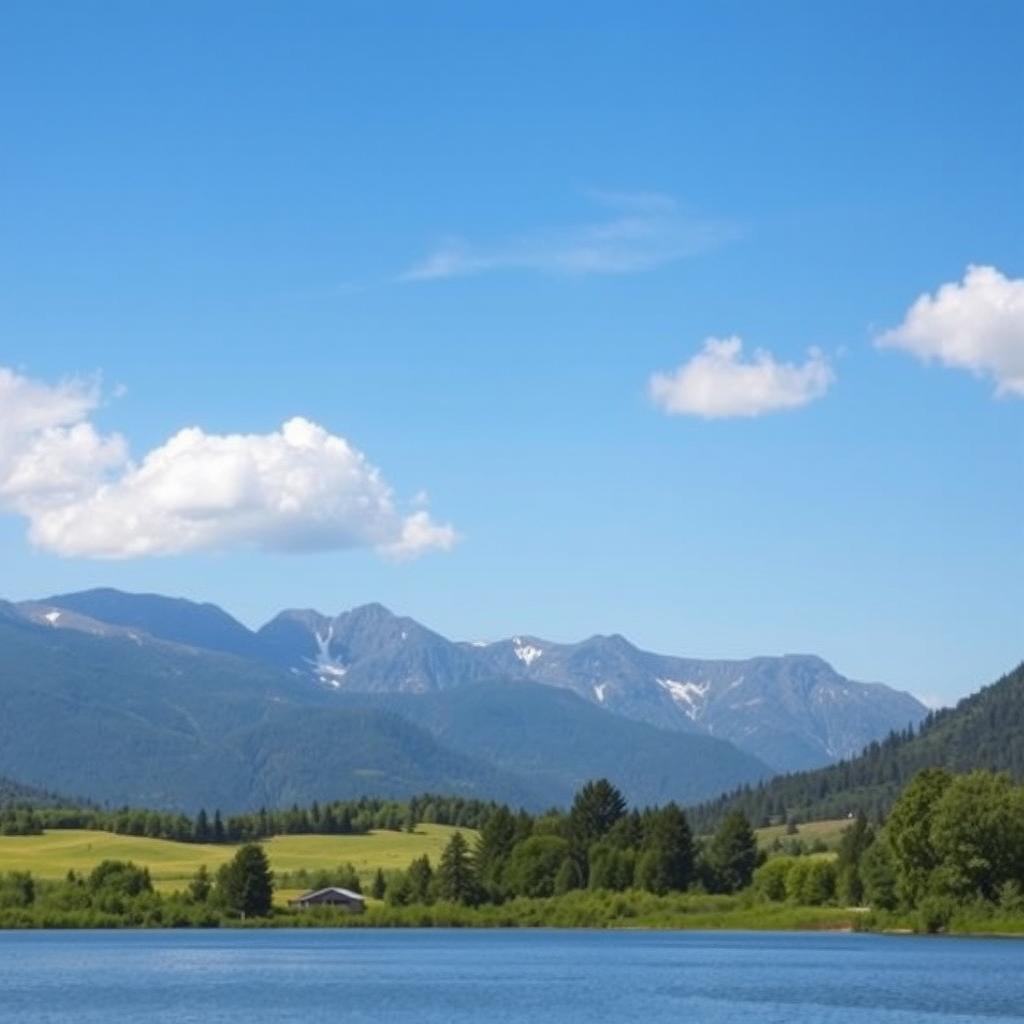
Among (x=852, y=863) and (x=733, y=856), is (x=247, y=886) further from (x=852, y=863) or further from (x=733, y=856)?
(x=852, y=863)

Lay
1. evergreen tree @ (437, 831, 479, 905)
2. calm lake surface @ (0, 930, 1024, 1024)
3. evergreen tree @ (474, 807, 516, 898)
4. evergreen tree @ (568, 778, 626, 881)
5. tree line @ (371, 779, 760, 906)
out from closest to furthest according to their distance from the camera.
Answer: calm lake surface @ (0, 930, 1024, 1024), tree line @ (371, 779, 760, 906), evergreen tree @ (437, 831, 479, 905), evergreen tree @ (568, 778, 626, 881), evergreen tree @ (474, 807, 516, 898)

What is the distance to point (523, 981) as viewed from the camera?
10631 cm

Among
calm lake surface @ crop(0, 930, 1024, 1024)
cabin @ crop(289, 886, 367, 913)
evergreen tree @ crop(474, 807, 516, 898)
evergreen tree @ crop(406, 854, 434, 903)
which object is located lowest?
calm lake surface @ crop(0, 930, 1024, 1024)

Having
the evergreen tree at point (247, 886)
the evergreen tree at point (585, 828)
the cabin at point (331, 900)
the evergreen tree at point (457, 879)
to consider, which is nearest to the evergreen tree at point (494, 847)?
the evergreen tree at point (457, 879)

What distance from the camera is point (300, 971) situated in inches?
4707

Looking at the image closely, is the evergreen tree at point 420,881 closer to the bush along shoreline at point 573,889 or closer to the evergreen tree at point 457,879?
the bush along shoreline at point 573,889

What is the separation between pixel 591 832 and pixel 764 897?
86.4 feet

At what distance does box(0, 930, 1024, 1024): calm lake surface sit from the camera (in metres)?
84.7

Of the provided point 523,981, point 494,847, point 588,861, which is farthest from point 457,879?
point 523,981

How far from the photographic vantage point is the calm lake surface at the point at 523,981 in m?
84.7

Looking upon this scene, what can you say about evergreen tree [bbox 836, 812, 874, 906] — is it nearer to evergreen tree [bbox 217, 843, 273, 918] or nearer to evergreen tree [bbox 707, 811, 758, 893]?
evergreen tree [bbox 707, 811, 758, 893]

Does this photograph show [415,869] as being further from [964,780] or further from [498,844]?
[964,780]

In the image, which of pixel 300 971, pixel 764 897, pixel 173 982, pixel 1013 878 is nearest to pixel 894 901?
pixel 1013 878

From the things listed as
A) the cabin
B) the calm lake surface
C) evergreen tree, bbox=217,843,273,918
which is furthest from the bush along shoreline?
the calm lake surface
